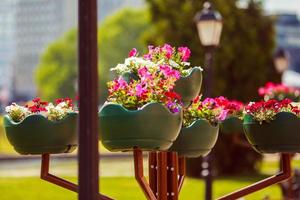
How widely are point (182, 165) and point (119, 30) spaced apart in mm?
90401

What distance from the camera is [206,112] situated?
8.54 meters

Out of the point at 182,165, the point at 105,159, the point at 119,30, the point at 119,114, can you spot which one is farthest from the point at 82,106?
the point at 119,30

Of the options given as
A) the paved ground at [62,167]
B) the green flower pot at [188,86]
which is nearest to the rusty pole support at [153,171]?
the green flower pot at [188,86]

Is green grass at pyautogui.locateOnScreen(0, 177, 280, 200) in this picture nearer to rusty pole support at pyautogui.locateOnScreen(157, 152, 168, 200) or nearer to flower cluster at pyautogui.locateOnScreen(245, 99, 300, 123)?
flower cluster at pyautogui.locateOnScreen(245, 99, 300, 123)

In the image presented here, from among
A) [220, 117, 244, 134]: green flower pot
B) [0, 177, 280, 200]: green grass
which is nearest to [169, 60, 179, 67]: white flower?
[220, 117, 244, 134]: green flower pot

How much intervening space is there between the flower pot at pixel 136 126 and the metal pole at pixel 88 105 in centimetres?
172

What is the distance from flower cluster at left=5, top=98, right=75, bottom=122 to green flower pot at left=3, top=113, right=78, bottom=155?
0.19 ft

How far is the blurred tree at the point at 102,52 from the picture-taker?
98.9 meters

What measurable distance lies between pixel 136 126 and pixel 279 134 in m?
1.47

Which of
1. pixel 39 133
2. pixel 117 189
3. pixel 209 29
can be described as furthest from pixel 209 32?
pixel 117 189

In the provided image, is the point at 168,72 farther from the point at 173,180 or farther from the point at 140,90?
the point at 173,180

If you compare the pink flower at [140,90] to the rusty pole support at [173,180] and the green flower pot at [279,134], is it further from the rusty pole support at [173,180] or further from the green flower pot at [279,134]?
the green flower pot at [279,134]

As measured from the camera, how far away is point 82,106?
570cm

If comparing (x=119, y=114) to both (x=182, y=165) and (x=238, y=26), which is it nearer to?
(x=182, y=165)
